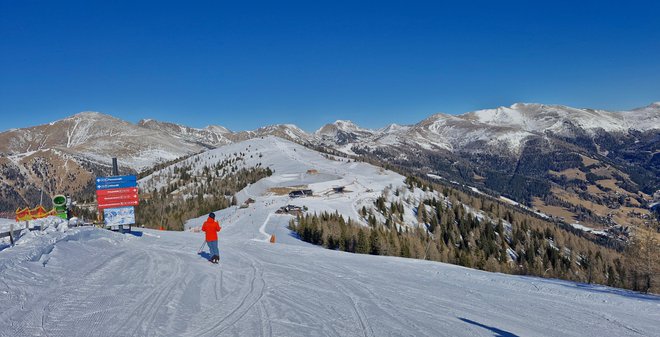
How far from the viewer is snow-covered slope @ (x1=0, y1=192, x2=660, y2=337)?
898 centimetres

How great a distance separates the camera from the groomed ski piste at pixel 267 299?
9.02 m

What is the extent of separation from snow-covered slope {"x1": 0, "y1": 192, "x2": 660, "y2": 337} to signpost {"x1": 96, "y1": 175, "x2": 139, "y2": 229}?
11.8 metres

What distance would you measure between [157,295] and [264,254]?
10.2m

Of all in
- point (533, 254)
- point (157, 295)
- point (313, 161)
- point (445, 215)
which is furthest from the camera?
point (313, 161)

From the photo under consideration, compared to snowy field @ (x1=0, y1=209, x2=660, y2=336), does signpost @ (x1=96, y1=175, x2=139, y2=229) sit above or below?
above

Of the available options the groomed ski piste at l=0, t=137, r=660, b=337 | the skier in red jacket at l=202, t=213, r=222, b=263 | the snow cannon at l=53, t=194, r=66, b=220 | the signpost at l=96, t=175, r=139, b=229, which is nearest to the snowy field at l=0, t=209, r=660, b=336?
the groomed ski piste at l=0, t=137, r=660, b=337

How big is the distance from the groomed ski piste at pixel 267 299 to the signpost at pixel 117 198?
10.5m

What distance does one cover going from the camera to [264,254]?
21281 mm

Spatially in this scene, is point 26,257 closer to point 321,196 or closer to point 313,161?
point 321,196

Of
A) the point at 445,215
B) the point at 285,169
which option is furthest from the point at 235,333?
the point at 285,169

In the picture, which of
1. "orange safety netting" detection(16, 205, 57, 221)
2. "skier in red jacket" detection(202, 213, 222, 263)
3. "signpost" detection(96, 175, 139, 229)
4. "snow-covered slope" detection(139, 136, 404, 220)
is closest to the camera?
"skier in red jacket" detection(202, 213, 222, 263)

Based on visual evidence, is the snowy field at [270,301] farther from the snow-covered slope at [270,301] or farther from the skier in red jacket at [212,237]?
the skier in red jacket at [212,237]

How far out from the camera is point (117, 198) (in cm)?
3039

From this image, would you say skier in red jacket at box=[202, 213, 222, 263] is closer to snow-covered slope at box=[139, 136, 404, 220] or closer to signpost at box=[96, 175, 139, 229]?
signpost at box=[96, 175, 139, 229]
